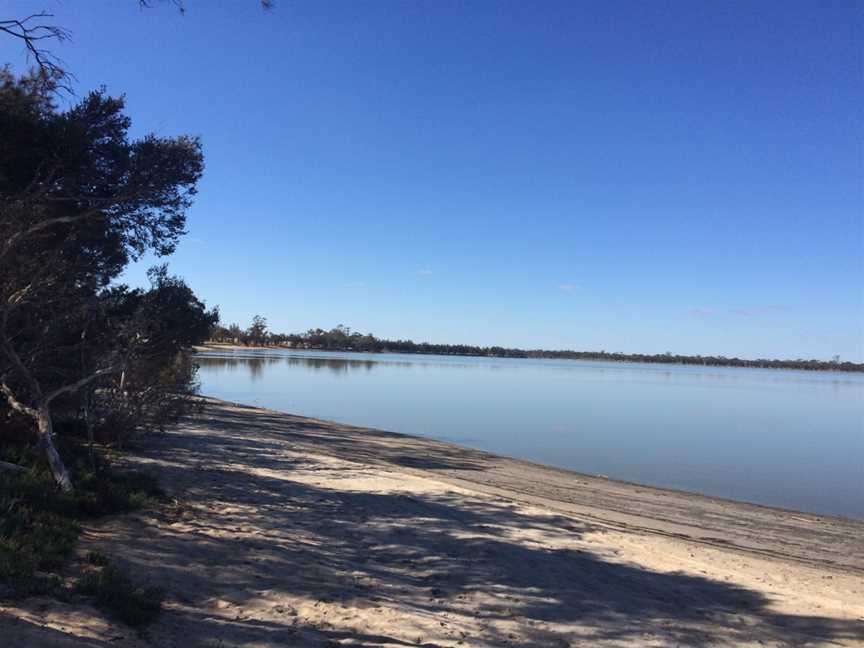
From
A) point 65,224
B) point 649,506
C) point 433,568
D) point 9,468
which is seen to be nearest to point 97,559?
point 9,468

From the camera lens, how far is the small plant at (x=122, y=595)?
414 centimetres

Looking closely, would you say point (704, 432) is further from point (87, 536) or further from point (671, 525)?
point (87, 536)

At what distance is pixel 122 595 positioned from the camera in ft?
14.3

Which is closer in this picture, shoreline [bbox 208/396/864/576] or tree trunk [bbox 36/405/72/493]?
tree trunk [bbox 36/405/72/493]

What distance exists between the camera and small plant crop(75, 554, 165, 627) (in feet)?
13.6

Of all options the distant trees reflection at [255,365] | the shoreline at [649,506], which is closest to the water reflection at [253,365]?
the distant trees reflection at [255,365]

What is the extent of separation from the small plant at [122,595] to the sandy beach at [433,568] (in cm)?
11

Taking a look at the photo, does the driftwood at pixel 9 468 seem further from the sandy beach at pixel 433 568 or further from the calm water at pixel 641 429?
the calm water at pixel 641 429

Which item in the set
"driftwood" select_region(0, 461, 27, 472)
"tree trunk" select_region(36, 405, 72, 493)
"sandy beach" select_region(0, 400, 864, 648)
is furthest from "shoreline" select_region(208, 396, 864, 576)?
"driftwood" select_region(0, 461, 27, 472)

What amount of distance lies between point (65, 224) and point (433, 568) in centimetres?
725

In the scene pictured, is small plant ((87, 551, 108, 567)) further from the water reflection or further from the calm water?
the water reflection

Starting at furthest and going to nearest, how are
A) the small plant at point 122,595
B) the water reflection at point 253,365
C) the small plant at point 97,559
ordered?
the water reflection at point 253,365 → the small plant at point 97,559 → the small plant at point 122,595

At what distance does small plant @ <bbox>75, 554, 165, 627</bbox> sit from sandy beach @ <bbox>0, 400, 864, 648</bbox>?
0.36ft

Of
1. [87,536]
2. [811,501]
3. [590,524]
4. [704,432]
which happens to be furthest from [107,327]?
[704,432]
